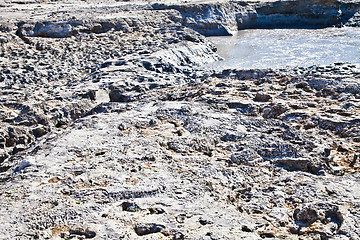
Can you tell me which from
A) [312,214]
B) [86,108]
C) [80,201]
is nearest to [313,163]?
[312,214]

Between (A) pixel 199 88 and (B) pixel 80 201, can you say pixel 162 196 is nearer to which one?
(B) pixel 80 201

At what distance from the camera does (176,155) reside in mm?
6270

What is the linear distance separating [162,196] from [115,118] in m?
2.90

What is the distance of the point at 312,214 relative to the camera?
4.87 metres

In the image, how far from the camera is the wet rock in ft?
14.8

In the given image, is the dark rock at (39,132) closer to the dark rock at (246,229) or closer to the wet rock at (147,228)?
the wet rock at (147,228)

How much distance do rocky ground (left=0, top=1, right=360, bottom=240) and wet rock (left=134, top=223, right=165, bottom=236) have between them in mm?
12

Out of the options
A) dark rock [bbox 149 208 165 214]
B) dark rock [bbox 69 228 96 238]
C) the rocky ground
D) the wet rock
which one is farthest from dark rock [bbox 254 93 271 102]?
dark rock [bbox 69 228 96 238]

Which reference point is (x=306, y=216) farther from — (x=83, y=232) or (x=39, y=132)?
(x=39, y=132)

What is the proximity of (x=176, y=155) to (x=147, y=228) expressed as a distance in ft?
6.21

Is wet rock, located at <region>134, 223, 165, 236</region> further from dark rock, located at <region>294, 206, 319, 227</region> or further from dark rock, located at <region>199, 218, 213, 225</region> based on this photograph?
dark rock, located at <region>294, 206, 319, 227</region>

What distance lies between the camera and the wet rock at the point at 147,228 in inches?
177

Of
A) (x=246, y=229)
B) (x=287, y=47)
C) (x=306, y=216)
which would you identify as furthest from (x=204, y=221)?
(x=287, y=47)

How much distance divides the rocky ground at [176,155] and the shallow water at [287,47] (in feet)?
15.2
